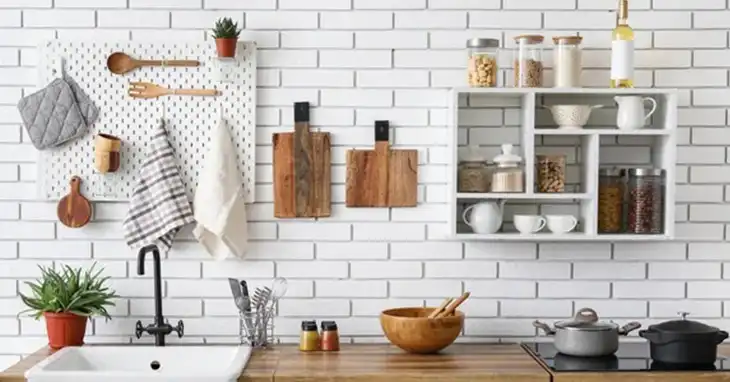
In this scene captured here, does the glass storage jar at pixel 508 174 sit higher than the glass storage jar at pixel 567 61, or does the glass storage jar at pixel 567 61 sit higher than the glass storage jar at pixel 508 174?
the glass storage jar at pixel 567 61

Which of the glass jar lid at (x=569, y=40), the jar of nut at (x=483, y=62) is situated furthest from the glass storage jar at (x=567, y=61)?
the jar of nut at (x=483, y=62)

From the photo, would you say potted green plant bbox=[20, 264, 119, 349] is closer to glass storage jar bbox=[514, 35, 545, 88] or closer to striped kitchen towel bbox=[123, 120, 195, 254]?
striped kitchen towel bbox=[123, 120, 195, 254]

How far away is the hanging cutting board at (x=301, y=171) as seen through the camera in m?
3.83

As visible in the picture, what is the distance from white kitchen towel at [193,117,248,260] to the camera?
12.3ft

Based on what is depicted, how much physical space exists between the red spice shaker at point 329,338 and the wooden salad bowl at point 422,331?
0.61 ft

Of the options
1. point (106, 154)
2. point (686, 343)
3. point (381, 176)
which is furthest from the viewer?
point (381, 176)

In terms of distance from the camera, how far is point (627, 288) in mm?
3885

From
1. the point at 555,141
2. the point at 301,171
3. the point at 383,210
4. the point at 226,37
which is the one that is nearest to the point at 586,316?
the point at 555,141

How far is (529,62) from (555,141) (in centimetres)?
36

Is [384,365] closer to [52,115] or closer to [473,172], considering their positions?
[473,172]

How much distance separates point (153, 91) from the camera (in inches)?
150

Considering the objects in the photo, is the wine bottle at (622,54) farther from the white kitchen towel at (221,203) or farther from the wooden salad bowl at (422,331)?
the white kitchen towel at (221,203)

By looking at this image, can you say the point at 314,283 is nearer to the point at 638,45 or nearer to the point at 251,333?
the point at 251,333

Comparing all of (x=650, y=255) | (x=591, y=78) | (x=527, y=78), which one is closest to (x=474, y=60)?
(x=527, y=78)
